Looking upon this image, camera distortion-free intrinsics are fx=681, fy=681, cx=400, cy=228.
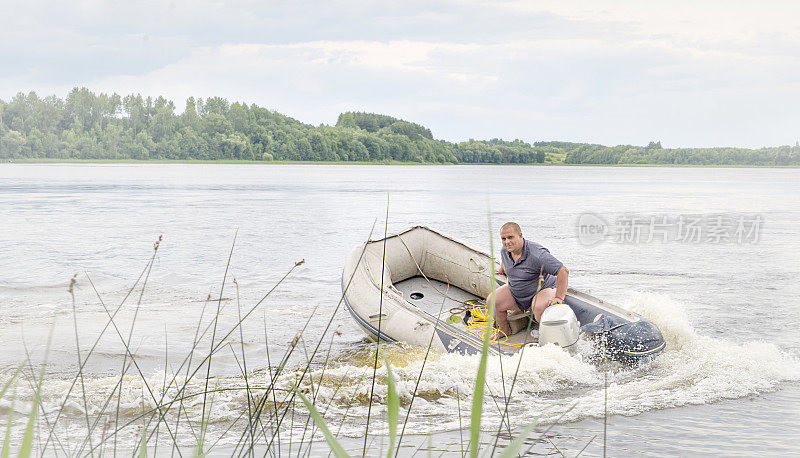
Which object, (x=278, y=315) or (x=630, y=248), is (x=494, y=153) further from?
(x=278, y=315)

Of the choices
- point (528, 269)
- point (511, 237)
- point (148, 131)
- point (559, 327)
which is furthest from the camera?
point (148, 131)

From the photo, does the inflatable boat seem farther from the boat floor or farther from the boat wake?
the boat wake

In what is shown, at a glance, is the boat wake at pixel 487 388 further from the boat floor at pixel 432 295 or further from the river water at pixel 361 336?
the boat floor at pixel 432 295

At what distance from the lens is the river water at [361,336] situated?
440 centimetres

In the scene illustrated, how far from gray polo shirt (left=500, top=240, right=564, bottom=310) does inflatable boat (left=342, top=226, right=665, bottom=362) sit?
33cm

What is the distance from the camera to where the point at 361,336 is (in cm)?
757

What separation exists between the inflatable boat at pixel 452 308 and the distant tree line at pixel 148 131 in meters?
80.0

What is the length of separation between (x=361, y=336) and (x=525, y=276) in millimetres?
2351

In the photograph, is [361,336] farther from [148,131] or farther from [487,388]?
[148,131]

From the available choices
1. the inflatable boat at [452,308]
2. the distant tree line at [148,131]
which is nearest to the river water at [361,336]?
the inflatable boat at [452,308]

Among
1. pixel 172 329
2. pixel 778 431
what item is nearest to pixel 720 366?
pixel 778 431

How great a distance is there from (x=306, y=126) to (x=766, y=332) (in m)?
87.8

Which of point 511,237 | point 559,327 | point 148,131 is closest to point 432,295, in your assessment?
point 511,237

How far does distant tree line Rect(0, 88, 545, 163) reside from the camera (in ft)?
273
